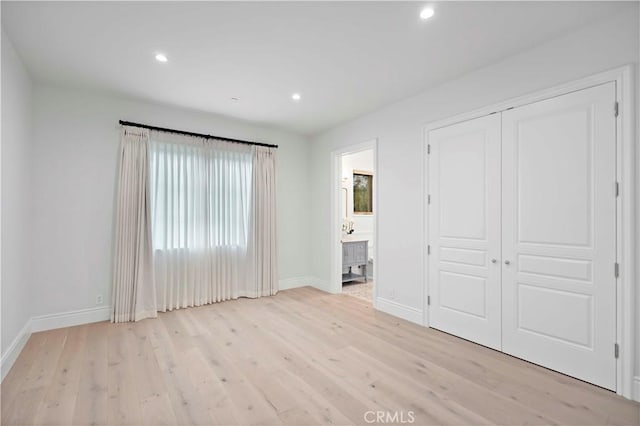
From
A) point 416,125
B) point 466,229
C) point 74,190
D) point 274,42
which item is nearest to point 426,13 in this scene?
Answer: point 274,42

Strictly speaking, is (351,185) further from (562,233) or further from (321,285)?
(562,233)

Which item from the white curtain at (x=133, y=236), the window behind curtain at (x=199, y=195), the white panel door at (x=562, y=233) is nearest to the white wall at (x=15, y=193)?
the white curtain at (x=133, y=236)

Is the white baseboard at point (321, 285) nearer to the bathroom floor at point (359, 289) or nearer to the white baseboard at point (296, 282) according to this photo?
the white baseboard at point (296, 282)

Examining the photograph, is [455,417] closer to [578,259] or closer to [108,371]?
[578,259]

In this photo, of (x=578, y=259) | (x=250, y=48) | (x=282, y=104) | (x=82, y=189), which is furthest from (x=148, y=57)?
(x=578, y=259)

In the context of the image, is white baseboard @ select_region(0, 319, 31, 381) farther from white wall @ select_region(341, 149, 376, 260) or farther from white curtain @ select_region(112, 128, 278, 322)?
white wall @ select_region(341, 149, 376, 260)

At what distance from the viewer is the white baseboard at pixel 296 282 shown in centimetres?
548

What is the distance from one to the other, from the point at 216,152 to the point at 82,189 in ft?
5.83

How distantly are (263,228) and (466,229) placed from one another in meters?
3.12

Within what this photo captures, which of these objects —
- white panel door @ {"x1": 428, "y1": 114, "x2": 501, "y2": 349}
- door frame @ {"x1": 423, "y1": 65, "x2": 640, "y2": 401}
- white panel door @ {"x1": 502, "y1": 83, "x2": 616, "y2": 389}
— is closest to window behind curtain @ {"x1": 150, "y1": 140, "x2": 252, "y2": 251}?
white panel door @ {"x1": 428, "y1": 114, "x2": 501, "y2": 349}

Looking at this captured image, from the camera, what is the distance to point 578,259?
8.13 feet

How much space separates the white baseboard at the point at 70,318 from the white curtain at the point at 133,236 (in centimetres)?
16

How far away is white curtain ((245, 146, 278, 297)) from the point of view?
4.98m
